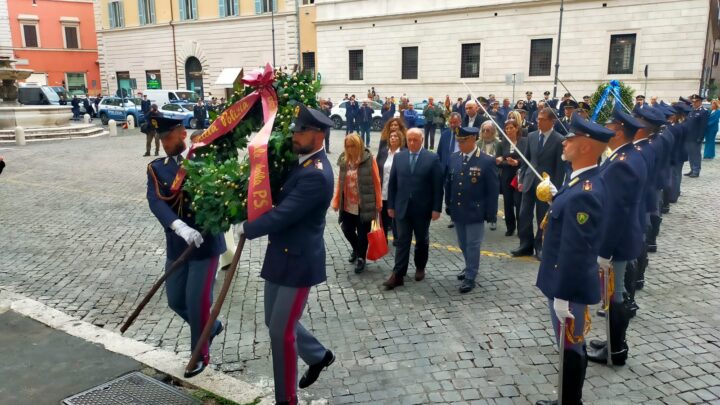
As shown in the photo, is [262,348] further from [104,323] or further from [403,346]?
[104,323]

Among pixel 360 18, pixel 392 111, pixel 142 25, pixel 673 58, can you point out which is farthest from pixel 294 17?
pixel 673 58

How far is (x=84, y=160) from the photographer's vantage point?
1738cm

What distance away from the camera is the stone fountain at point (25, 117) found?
76.3 ft

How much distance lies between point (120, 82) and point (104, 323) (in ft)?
159

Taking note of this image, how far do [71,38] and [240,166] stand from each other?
5771 cm

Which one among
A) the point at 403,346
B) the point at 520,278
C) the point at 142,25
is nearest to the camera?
the point at 403,346

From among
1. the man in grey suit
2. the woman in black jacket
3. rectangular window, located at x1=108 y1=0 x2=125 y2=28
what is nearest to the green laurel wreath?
the man in grey suit

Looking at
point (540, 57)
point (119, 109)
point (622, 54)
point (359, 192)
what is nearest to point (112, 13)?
point (119, 109)

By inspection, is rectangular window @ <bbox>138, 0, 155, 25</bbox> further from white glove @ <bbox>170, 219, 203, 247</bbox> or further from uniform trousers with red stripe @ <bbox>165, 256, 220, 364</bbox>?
white glove @ <bbox>170, 219, 203, 247</bbox>

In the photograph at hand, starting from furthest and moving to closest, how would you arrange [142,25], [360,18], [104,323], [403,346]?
1. [142,25]
2. [360,18]
3. [104,323]
4. [403,346]

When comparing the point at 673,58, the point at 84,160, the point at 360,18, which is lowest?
the point at 84,160

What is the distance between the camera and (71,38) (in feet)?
172

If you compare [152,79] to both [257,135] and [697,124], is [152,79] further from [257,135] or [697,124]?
[257,135]

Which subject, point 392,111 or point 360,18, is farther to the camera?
point 360,18
